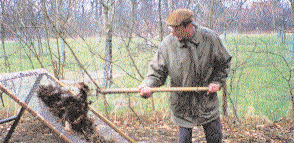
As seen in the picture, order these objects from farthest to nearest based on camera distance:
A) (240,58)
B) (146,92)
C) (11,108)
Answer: (11,108)
(240,58)
(146,92)

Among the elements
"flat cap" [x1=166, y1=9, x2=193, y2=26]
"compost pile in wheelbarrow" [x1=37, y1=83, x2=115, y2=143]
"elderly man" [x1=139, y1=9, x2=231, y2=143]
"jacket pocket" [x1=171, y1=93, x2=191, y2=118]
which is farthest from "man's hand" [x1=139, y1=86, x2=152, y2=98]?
"flat cap" [x1=166, y1=9, x2=193, y2=26]

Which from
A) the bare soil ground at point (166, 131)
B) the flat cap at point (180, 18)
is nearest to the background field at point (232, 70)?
the bare soil ground at point (166, 131)

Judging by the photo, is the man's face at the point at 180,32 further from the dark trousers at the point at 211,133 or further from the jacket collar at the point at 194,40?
the dark trousers at the point at 211,133

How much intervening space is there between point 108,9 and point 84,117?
2704 millimetres

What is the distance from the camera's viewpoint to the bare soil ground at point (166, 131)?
426cm

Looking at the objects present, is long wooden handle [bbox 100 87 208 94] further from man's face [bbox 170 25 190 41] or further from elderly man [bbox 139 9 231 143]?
man's face [bbox 170 25 190 41]

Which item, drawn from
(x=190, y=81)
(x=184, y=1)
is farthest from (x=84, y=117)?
(x=184, y=1)

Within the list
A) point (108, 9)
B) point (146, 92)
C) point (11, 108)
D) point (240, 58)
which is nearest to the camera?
point (146, 92)

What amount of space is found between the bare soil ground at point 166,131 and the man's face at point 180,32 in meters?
2.46

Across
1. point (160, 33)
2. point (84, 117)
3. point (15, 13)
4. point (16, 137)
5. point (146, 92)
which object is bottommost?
point (16, 137)

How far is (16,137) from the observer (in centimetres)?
435

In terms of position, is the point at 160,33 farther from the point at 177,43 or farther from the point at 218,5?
the point at 177,43

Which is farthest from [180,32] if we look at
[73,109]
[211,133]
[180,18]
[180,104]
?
[73,109]

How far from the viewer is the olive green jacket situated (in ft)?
8.27
